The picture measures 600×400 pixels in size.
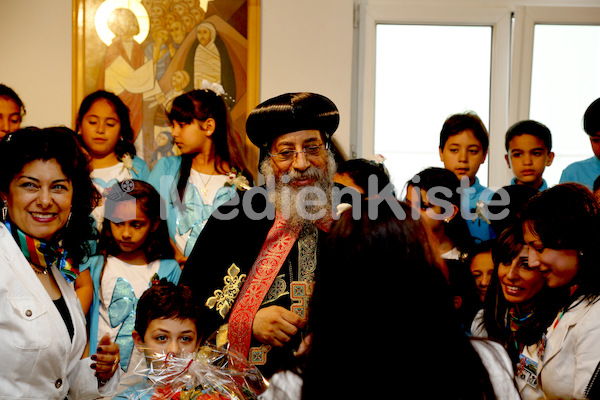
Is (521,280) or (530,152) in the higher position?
(530,152)

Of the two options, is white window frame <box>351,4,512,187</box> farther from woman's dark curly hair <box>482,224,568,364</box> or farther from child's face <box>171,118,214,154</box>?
woman's dark curly hair <box>482,224,568,364</box>

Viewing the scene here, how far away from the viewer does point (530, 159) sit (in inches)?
150

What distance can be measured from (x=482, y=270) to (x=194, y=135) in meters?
1.99

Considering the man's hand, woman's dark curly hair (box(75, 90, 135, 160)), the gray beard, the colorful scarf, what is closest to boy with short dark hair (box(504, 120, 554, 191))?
the gray beard

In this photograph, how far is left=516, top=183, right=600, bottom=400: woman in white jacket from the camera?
1.98 m

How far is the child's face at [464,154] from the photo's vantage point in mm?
3848

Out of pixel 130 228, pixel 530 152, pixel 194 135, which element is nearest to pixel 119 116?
pixel 194 135

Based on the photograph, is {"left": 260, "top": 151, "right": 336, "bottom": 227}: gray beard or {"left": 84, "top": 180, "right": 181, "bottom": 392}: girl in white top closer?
{"left": 260, "top": 151, "right": 336, "bottom": 227}: gray beard

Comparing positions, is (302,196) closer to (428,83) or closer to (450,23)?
(428,83)

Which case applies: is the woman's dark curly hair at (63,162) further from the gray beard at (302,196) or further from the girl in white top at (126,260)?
the girl in white top at (126,260)

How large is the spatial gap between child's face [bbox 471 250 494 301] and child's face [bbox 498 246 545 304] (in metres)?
0.61

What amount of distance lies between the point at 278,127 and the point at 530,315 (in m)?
1.37

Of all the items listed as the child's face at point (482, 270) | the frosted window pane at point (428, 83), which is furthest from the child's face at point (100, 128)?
the child's face at point (482, 270)

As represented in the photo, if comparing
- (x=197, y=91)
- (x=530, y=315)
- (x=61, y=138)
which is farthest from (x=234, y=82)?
(x=530, y=315)
